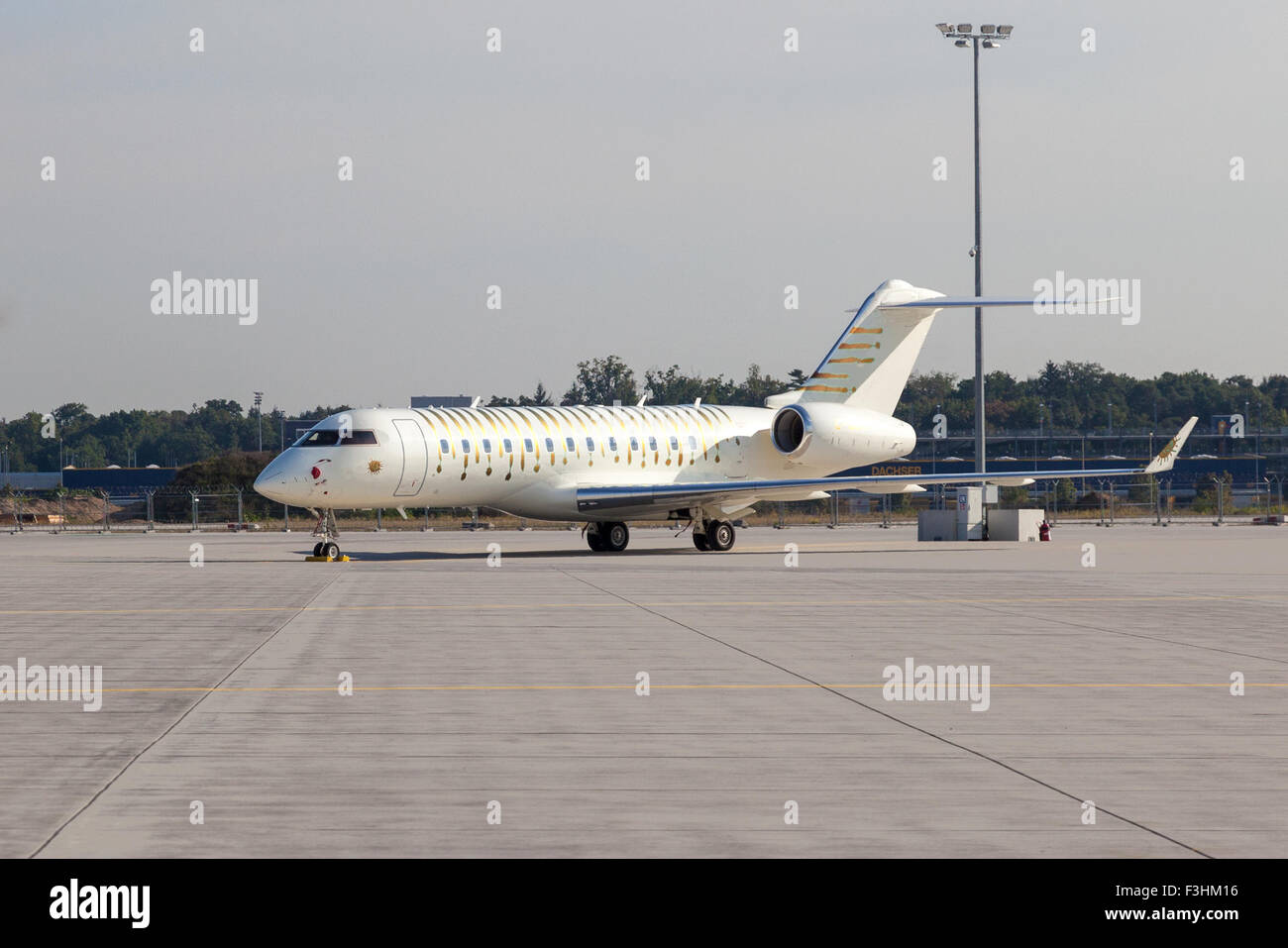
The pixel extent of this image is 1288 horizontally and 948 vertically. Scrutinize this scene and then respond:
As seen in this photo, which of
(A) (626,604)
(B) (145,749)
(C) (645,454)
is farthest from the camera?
(C) (645,454)

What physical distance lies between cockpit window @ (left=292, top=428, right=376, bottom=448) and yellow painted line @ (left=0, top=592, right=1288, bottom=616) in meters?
13.8

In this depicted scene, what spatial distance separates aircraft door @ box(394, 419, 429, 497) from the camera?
3559 centimetres

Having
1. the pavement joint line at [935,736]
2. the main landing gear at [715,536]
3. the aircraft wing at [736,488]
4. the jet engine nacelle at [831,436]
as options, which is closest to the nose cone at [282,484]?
the aircraft wing at [736,488]

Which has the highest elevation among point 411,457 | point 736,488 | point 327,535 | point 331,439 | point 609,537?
point 331,439

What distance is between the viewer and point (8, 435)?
19688 cm

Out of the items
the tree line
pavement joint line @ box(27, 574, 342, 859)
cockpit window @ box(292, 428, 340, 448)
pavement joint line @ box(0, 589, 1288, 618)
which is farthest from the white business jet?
the tree line

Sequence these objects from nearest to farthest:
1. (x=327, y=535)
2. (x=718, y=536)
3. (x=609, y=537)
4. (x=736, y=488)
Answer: (x=327, y=535) → (x=736, y=488) → (x=718, y=536) → (x=609, y=537)

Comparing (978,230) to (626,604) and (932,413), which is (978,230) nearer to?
(626,604)

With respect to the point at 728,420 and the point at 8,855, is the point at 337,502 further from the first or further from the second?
the point at 8,855

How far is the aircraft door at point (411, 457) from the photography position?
117ft

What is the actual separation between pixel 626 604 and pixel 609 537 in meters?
19.4

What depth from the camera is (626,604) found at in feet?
70.9

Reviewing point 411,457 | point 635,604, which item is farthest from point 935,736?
point 411,457
